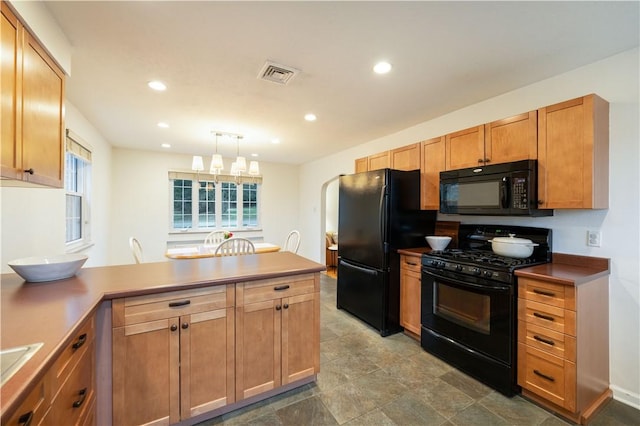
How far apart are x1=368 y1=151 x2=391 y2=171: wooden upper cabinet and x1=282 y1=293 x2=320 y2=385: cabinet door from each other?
206 centimetres

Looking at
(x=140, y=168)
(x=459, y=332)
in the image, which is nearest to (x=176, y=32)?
(x=459, y=332)

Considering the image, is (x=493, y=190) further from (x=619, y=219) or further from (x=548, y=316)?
(x=548, y=316)

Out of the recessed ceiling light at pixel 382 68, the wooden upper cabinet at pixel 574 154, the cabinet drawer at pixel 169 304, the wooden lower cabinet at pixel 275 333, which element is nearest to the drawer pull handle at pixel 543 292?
the wooden upper cabinet at pixel 574 154

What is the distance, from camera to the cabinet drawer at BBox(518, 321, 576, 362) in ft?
5.60

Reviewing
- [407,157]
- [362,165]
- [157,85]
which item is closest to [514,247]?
[407,157]

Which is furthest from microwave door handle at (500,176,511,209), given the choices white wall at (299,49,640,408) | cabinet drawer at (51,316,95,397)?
cabinet drawer at (51,316,95,397)

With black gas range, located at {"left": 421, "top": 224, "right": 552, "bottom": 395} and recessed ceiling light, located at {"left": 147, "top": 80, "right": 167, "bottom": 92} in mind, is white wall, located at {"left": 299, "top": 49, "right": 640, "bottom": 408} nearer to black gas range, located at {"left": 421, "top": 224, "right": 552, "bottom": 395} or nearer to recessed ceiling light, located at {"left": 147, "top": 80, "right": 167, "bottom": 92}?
Result: black gas range, located at {"left": 421, "top": 224, "right": 552, "bottom": 395}

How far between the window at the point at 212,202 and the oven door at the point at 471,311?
4.09 meters

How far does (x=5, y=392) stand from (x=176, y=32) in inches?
76.4

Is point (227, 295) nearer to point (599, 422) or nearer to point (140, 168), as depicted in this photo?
point (599, 422)

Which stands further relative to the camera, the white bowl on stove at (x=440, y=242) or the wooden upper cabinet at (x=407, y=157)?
the wooden upper cabinet at (x=407, y=157)

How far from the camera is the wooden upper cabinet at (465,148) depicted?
8.19 ft

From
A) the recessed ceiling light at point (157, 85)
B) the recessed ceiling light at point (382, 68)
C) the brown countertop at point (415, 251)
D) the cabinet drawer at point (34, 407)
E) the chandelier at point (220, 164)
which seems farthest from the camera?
the chandelier at point (220, 164)

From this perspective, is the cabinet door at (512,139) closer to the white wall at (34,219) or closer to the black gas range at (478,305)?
the black gas range at (478,305)
